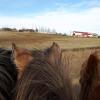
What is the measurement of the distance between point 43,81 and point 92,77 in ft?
0.70

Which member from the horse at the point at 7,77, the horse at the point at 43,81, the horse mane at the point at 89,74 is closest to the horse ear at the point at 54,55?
the horse at the point at 43,81

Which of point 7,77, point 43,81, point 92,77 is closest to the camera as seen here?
point 92,77

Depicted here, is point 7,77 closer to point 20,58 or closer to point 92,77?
point 20,58

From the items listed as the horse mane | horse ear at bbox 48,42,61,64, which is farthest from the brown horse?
horse ear at bbox 48,42,61,64

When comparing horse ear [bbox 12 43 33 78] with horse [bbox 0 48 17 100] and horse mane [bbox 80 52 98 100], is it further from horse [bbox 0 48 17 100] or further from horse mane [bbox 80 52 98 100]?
horse mane [bbox 80 52 98 100]

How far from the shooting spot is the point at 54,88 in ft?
3.66

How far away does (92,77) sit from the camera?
952 mm

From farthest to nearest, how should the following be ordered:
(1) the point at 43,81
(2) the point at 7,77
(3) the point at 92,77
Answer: (2) the point at 7,77, (1) the point at 43,81, (3) the point at 92,77

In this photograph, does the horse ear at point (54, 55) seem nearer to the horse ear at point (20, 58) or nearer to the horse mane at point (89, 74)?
the horse ear at point (20, 58)

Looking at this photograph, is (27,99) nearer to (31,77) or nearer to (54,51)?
(31,77)

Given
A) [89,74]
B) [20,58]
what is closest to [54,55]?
[20,58]

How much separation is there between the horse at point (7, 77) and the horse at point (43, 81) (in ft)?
0.16

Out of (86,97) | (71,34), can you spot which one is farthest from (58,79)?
(71,34)

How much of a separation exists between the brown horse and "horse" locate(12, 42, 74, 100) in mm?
141
